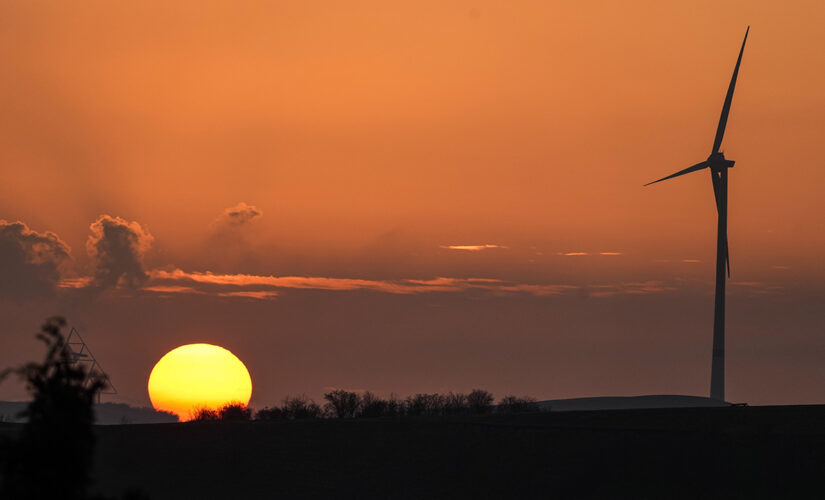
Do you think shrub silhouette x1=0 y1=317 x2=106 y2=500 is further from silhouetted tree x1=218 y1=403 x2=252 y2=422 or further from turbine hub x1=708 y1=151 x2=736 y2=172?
turbine hub x1=708 y1=151 x2=736 y2=172

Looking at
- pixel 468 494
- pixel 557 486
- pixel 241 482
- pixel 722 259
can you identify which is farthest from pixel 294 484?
pixel 722 259

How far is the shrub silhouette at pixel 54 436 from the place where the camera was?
2291 cm

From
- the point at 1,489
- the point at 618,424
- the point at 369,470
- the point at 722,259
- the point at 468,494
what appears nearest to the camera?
the point at 1,489

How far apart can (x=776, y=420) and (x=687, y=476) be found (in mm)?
14964

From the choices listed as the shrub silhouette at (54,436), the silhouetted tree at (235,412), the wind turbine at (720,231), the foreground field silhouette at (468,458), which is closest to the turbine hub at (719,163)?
the wind turbine at (720,231)

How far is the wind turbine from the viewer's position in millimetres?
90125

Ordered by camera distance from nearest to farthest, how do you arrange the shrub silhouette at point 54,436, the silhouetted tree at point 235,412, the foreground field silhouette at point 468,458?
the shrub silhouette at point 54,436 < the foreground field silhouette at point 468,458 < the silhouetted tree at point 235,412

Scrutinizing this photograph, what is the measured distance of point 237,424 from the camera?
69625mm

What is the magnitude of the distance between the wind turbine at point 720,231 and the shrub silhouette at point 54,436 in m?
72.0

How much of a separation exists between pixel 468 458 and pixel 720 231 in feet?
127

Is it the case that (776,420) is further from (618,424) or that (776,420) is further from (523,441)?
(523,441)

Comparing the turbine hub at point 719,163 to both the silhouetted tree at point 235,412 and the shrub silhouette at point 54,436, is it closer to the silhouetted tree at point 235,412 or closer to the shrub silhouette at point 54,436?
the silhouetted tree at point 235,412

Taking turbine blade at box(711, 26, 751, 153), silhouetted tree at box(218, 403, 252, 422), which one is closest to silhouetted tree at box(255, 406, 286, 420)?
silhouetted tree at box(218, 403, 252, 422)

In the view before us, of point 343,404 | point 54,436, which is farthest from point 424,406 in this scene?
point 54,436
